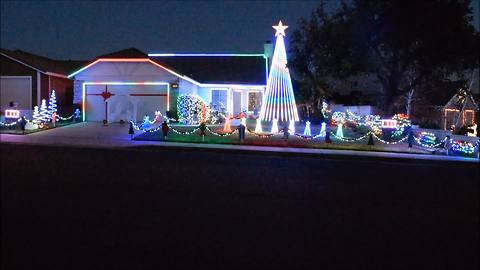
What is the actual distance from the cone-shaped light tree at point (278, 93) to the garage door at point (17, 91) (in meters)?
16.4

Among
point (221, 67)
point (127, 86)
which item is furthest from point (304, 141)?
point (221, 67)

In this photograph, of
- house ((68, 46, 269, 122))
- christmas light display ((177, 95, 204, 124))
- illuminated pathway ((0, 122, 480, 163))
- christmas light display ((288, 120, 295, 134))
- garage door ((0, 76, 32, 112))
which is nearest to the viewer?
illuminated pathway ((0, 122, 480, 163))

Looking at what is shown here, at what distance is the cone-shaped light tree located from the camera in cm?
2970

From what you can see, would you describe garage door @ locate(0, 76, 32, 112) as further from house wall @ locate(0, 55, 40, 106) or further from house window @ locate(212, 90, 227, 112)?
A: house window @ locate(212, 90, 227, 112)

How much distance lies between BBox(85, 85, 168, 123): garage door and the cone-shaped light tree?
336 inches

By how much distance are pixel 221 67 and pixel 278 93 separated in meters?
13.4

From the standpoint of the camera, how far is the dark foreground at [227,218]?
6.37 m

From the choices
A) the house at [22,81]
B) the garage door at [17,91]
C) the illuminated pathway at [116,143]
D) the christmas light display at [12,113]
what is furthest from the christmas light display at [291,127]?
the garage door at [17,91]

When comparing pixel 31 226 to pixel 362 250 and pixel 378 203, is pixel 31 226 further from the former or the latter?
pixel 378 203

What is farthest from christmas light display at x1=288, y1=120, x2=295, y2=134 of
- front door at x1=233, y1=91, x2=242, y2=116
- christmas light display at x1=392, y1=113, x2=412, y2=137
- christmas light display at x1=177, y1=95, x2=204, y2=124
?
front door at x1=233, y1=91, x2=242, y2=116

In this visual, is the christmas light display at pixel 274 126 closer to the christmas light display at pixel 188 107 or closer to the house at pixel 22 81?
the christmas light display at pixel 188 107

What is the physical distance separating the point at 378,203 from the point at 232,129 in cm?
1928

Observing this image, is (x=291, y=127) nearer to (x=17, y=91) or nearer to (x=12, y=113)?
(x=12, y=113)

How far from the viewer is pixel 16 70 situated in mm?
36188
